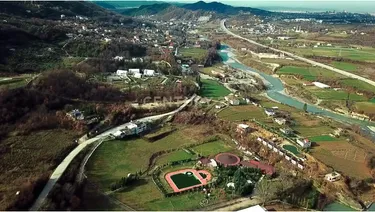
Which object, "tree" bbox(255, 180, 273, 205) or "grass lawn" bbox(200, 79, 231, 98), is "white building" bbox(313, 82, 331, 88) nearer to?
"grass lawn" bbox(200, 79, 231, 98)

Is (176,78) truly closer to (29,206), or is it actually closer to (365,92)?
(365,92)

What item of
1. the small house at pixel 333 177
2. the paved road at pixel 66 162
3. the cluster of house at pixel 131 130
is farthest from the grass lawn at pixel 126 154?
the small house at pixel 333 177

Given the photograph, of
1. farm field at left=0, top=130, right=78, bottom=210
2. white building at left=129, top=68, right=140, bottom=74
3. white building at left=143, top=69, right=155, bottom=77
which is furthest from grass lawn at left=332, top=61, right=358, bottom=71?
farm field at left=0, top=130, right=78, bottom=210

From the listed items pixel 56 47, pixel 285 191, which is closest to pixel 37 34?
pixel 56 47

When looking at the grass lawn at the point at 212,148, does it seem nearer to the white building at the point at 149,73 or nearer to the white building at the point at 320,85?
the white building at the point at 149,73

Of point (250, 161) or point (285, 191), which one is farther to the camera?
point (250, 161)

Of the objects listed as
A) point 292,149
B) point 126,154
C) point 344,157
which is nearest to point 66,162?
point 126,154
